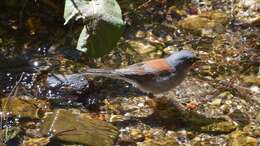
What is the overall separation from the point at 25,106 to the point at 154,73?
1.30 metres

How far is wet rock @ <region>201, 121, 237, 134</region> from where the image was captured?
590 centimetres

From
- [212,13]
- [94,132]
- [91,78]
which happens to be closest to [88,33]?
[91,78]

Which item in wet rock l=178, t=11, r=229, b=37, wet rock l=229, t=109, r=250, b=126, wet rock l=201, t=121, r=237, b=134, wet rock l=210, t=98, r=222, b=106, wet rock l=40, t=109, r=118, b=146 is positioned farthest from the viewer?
wet rock l=178, t=11, r=229, b=37

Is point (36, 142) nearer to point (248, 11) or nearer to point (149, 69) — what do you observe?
point (149, 69)

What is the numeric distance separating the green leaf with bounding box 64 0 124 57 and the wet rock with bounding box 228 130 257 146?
1412 millimetres

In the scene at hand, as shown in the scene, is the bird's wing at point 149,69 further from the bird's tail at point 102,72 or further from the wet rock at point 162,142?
the wet rock at point 162,142

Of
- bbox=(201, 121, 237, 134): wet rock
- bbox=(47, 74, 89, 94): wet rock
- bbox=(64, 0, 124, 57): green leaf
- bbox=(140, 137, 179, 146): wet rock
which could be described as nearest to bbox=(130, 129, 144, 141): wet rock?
bbox=(140, 137, 179, 146): wet rock

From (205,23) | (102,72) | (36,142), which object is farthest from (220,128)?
(205,23)

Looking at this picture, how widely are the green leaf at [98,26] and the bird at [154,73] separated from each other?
0.84 ft

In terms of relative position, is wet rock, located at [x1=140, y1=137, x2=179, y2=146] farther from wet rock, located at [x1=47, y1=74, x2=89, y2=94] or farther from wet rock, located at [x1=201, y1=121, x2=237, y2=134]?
wet rock, located at [x1=47, y1=74, x2=89, y2=94]

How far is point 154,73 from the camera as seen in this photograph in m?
6.38

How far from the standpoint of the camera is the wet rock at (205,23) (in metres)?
7.52

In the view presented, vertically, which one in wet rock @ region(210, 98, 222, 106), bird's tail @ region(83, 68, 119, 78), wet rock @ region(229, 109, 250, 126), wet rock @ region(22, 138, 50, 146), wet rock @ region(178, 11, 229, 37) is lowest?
wet rock @ region(22, 138, 50, 146)

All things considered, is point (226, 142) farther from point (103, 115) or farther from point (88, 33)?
point (88, 33)
